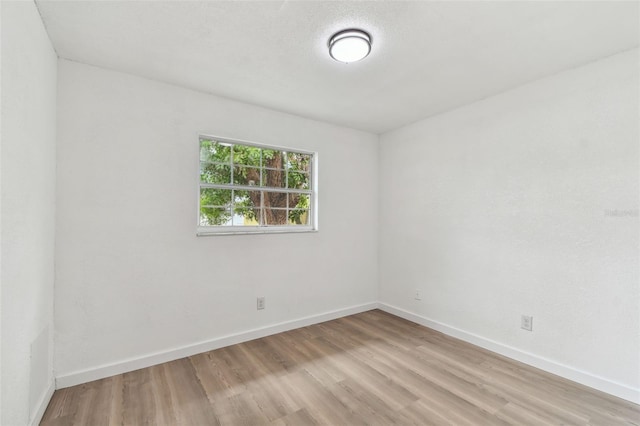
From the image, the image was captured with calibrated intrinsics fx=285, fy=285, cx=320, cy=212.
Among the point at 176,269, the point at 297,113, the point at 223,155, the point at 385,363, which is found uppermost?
the point at 297,113

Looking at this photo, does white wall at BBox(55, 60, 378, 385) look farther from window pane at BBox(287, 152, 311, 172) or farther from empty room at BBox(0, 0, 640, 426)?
window pane at BBox(287, 152, 311, 172)

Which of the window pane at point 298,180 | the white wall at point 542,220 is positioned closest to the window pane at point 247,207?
the window pane at point 298,180

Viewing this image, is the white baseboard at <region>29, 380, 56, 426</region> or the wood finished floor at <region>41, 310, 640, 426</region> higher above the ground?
A: the white baseboard at <region>29, 380, 56, 426</region>

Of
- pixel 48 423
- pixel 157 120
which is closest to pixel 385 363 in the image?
pixel 48 423

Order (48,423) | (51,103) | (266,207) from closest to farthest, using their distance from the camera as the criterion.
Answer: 1. (48,423)
2. (51,103)
3. (266,207)

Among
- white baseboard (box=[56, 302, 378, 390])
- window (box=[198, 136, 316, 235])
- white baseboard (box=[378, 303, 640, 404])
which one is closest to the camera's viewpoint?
white baseboard (box=[378, 303, 640, 404])

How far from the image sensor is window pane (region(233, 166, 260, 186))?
10.0 ft

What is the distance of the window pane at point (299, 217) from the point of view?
11.4ft

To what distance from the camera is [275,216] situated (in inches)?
132

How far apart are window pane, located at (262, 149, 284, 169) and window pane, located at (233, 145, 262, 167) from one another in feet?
0.27

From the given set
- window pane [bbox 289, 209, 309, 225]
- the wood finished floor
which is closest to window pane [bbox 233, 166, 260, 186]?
window pane [bbox 289, 209, 309, 225]

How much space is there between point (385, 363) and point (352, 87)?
2536 millimetres

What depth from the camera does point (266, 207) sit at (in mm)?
3266

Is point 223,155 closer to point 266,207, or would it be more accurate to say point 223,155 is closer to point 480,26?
point 266,207
